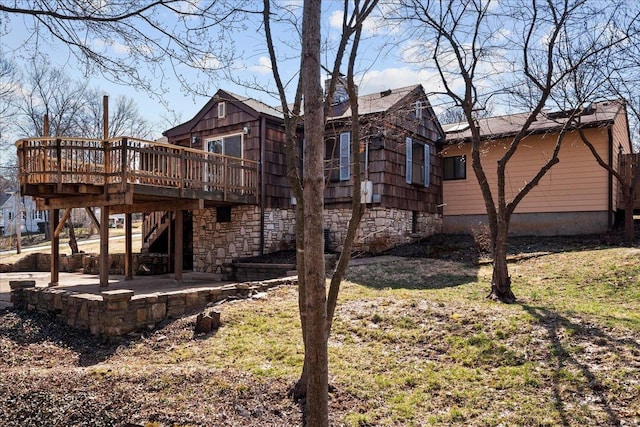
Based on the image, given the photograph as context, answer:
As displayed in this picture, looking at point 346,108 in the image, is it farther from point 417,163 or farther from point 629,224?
point 629,224

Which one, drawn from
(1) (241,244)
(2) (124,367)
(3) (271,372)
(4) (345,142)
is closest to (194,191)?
(1) (241,244)

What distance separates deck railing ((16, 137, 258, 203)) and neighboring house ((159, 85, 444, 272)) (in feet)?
4.43

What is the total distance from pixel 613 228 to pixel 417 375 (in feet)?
37.8

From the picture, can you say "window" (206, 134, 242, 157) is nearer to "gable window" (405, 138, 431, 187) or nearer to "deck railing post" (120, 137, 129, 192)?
"deck railing post" (120, 137, 129, 192)

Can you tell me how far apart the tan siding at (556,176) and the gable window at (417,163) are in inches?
48.5

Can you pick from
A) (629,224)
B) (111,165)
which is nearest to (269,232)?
(111,165)

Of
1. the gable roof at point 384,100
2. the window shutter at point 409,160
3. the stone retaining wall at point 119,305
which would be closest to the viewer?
the stone retaining wall at point 119,305

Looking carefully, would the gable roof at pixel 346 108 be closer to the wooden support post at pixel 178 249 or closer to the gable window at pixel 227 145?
the gable window at pixel 227 145

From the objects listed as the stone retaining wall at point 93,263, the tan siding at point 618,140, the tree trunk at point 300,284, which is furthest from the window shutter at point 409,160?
the tree trunk at point 300,284

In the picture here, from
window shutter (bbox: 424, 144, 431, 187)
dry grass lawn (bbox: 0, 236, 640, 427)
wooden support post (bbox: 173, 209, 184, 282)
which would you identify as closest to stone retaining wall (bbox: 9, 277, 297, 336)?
dry grass lawn (bbox: 0, 236, 640, 427)

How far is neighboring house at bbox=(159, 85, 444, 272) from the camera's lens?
13.6 metres

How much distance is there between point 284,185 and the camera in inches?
571

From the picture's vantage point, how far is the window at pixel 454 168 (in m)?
16.5

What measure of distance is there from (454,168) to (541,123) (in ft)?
9.83
